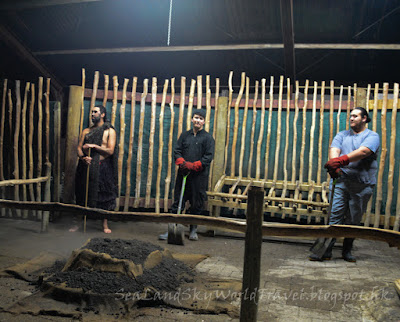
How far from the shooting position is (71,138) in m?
5.79

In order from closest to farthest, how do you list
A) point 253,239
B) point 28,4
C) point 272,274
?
1. point 253,239
2. point 272,274
3. point 28,4

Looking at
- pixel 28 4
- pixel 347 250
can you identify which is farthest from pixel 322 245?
pixel 28 4

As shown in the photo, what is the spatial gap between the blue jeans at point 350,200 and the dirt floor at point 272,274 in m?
0.53

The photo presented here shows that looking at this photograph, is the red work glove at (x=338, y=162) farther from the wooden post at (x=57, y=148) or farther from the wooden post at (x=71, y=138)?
the wooden post at (x=57, y=148)

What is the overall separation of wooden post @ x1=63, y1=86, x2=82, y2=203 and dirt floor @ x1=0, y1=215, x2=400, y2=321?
58 centimetres

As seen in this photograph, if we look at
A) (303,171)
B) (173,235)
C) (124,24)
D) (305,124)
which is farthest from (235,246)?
(124,24)

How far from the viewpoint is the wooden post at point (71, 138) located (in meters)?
5.78

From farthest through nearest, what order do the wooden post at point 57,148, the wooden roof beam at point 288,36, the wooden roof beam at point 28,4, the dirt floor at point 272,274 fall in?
the wooden roof beam at point 28,4 → the wooden roof beam at point 288,36 → the wooden post at point 57,148 → the dirt floor at point 272,274

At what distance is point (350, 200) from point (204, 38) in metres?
5.58

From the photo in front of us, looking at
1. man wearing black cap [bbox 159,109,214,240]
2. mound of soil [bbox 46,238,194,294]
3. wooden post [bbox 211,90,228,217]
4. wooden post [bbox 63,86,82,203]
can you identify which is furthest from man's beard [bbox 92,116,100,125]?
mound of soil [bbox 46,238,194,294]

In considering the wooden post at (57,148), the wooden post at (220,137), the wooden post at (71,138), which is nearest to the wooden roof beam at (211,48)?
the wooden post at (220,137)

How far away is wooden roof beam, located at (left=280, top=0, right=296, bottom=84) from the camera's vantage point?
6.45 meters

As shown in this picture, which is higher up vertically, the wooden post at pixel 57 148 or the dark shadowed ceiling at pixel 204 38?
the dark shadowed ceiling at pixel 204 38

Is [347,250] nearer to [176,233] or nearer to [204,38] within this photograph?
[176,233]
